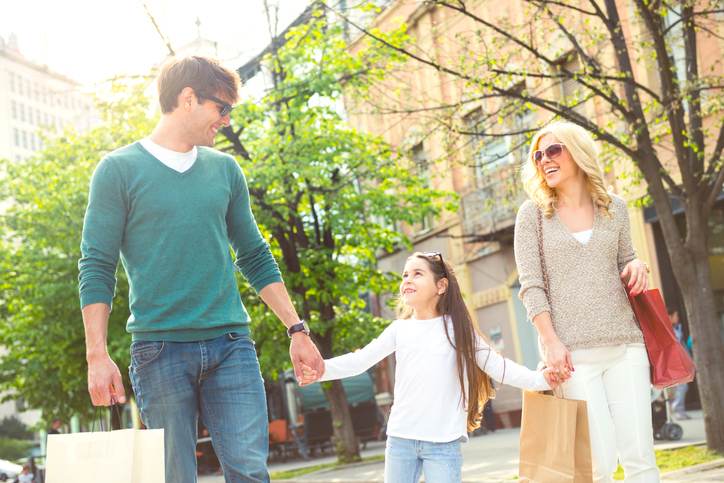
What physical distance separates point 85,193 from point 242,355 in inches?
727

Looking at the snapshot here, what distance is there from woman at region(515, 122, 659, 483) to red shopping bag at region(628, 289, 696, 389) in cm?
5

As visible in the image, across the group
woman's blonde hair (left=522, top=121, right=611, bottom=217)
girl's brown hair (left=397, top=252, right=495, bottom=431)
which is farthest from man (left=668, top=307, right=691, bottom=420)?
woman's blonde hair (left=522, top=121, right=611, bottom=217)

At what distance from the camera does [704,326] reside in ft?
35.3

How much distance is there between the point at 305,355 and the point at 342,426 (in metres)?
14.5

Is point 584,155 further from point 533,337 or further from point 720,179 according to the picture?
point 533,337

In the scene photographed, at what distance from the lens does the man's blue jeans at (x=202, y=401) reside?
4.02 metres

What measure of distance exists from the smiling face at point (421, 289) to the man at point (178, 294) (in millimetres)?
1536

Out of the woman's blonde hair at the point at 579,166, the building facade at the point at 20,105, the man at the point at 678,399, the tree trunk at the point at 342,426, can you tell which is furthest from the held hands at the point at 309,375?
the building facade at the point at 20,105

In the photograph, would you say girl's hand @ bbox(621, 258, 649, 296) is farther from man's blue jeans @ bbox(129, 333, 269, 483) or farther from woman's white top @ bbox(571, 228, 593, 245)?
man's blue jeans @ bbox(129, 333, 269, 483)

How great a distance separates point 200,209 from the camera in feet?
13.7

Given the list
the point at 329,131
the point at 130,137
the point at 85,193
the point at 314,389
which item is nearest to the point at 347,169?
the point at 329,131

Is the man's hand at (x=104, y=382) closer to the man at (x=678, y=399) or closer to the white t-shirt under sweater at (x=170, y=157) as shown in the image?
the white t-shirt under sweater at (x=170, y=157)

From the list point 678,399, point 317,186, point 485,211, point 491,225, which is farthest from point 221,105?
point 491,225

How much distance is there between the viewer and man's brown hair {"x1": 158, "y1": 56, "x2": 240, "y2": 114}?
4.29 meters
